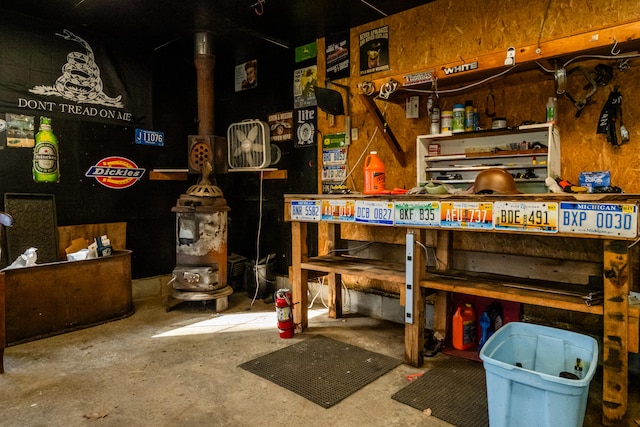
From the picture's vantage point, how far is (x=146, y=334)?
10.5ft

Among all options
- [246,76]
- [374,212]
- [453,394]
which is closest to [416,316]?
[453,394]

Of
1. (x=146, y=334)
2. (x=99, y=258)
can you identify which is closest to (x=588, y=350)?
(x=146, y=334)

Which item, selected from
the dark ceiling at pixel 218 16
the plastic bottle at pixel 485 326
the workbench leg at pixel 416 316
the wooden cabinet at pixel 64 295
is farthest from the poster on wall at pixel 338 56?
the wooden cabinet at pixel 64 295

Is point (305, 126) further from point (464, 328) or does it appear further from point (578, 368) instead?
point (578, 368)

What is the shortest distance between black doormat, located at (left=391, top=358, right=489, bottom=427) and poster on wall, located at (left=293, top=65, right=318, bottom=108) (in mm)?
2732

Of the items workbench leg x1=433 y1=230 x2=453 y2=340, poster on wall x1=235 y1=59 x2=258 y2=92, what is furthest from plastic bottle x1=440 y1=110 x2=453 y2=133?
poster on wall x1=235 y1=59 x2=258 y2=92

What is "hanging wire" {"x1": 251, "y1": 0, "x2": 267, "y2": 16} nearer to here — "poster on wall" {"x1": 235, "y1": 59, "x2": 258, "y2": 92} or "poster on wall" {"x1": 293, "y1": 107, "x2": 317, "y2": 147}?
"poster on wall" {"x1": 293, "y1": 107, "x2": 317, "y2": 147}

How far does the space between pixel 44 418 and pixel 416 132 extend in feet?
10.0

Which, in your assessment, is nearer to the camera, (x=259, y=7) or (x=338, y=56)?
(x=259, y=7)

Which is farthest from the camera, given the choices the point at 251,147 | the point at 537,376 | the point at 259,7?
the point at 251,147

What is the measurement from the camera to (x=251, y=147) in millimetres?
3979

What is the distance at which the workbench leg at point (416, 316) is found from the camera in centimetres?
250

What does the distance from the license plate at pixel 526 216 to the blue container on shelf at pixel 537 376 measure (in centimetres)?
50

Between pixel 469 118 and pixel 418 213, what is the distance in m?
0.94
